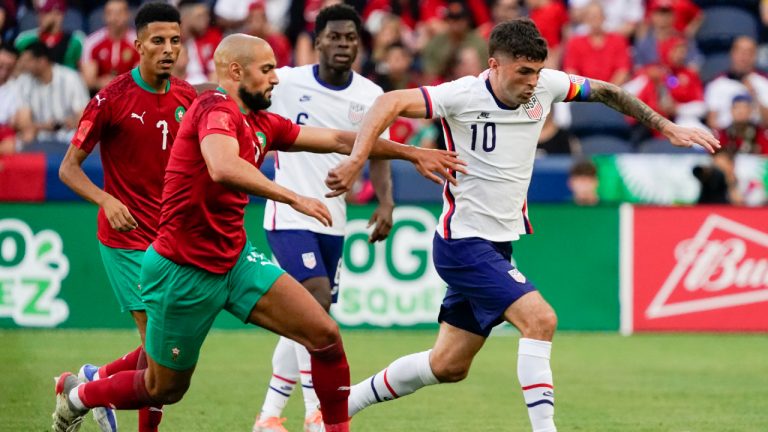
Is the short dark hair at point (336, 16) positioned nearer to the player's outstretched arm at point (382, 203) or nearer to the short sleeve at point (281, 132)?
the player's outstretched arm at point (382, 203)

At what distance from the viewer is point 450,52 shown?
18.0 meters

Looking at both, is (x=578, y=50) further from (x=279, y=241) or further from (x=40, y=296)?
(x=279, y=241)

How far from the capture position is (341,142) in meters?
7.36

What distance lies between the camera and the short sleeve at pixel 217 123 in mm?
6562

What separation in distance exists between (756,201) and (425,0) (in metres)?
6.22

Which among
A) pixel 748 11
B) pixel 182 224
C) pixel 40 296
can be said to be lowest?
pixel 40 296

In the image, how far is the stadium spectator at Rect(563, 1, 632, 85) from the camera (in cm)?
1822

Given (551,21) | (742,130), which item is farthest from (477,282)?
(551,21)

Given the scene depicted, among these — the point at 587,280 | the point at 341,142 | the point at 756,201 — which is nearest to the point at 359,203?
the point at 587,280

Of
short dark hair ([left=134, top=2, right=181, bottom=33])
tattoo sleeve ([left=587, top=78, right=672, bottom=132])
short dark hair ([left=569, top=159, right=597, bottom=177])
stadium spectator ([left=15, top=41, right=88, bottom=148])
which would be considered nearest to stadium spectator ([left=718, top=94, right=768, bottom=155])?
short dark hair ([left=569, top=159, right=597, bottom=177])

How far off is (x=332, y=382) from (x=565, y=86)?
7.45ft

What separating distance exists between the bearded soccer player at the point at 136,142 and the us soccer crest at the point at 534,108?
6.80 ft

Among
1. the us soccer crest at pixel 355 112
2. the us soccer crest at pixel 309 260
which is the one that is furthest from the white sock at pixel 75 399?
the us soccer crest at pixel 355 112

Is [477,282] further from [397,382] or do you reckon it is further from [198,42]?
[198,42]
